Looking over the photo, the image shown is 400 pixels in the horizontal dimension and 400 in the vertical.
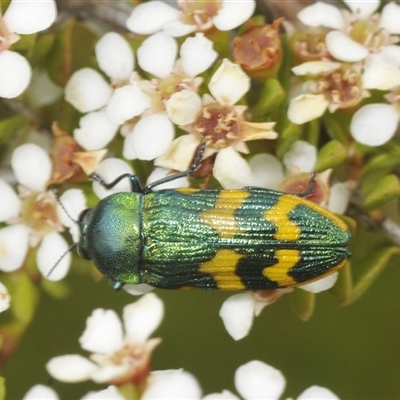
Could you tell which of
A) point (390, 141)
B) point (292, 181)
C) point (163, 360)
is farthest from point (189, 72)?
point (163, 360)

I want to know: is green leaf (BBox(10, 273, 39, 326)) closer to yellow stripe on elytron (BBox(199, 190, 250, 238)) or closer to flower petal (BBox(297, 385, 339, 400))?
yellow stripe on elytron (BBox(199, 190, 250, 238))

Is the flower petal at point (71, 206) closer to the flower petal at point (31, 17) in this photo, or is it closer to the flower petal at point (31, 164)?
the flower petal at point (31, 164)

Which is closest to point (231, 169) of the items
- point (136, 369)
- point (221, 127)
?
point (221, 127)

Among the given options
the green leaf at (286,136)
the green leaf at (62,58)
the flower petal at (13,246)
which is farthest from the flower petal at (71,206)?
the green leaf at (286,136)

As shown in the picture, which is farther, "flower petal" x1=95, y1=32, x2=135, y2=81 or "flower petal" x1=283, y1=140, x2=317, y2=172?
"flower petal" x1=95, y1=32, x2=135, y2=81

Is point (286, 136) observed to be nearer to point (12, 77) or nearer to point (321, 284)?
point (321, 284)

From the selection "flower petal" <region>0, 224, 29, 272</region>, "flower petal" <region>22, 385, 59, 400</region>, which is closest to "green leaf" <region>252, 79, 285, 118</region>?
"flower petal" <region>0, 224, 29, 272</region>
